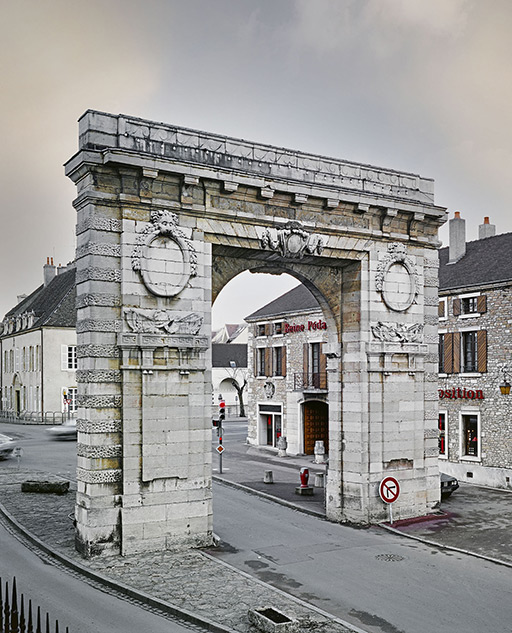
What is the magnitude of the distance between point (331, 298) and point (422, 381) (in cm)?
354

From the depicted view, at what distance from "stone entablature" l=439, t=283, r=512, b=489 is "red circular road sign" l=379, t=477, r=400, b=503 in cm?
829

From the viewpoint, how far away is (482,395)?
2538cm

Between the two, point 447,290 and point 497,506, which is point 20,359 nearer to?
point 447,290

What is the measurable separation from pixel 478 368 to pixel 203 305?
14.3m

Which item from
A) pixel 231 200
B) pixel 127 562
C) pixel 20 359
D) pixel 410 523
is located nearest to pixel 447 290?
pixel 410 523

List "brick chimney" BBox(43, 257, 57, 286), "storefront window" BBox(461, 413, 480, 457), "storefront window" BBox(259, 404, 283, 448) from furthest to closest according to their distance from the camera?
1. "brick chimney" BBox(43, 257, 57, 286)
2. "storefront window" BBox(259, 404, 283, 448)
3. "storefront window" BBox(461, 413, 480, 457)

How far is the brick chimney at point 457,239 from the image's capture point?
30.0 meters

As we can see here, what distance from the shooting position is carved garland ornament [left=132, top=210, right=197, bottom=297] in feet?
48.5

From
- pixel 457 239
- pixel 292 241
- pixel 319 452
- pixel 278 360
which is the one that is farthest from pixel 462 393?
pixel 278 360

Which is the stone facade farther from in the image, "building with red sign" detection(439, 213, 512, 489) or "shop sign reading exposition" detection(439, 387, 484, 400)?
"building with red sign" detection(439, 213, 512, 489)

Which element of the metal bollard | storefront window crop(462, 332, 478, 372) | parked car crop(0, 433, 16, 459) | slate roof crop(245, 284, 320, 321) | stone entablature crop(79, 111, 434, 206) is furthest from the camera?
slate roof crop(245, 284, 320, 321)

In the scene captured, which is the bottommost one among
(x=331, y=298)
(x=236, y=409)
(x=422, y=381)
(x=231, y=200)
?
(x=236, y=409)

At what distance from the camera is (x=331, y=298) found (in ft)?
61.2

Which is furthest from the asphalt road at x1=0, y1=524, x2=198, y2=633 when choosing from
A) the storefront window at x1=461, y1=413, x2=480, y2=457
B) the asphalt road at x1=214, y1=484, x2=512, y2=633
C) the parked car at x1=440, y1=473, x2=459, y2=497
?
the storefront window at x1=461, y1=413, x2=480, y2=457
